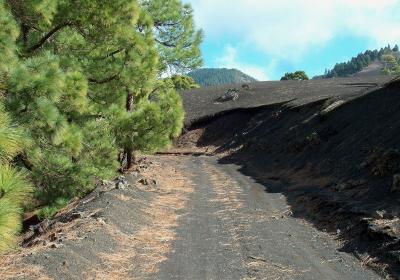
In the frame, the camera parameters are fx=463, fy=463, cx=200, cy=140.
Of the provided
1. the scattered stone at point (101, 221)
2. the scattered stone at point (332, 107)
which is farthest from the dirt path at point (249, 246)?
the scattered stone at point (332, 107)

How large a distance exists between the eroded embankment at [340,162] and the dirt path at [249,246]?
22.7 inches

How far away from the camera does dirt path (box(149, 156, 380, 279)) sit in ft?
25.3

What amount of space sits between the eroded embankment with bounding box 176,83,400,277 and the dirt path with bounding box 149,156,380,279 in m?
0.58

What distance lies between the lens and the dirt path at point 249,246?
25.3ft

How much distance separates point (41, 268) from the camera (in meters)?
6.80

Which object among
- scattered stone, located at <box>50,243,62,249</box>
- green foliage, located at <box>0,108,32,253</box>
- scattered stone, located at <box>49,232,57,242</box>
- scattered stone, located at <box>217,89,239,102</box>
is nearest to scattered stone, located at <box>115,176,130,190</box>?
scattered stone, located at <box>49,232,57,242</box>

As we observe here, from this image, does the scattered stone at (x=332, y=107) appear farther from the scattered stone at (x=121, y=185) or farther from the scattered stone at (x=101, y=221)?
the scattered stone at (x=101, y=221)

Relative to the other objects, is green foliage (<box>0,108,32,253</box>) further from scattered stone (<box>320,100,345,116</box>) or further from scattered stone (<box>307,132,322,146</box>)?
scattered stone (<box>320,100,345,116</box>)

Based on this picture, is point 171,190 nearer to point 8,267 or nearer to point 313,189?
point 313,189

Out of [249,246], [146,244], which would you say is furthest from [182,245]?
[249,246]

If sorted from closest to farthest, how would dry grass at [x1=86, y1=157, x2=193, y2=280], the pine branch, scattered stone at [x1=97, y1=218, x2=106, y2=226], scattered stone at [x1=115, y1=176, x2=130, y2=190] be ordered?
dry grass at [x1=86, y1=157, x2=193, y2=280] < scattered stone at [x1=97, y1=218, x2=106, y2=226] < the pine branch < scattered stone at [x1=115, y1=176, x2=130, y2=190]

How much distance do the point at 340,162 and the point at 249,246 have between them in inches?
388

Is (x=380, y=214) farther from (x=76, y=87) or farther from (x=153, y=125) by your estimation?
(x=153, y=125)

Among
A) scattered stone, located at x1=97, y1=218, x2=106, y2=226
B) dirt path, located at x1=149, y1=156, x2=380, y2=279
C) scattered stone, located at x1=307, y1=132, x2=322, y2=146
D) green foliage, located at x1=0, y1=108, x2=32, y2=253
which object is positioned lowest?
dirt path, located at x1=149, y1=156, x2=380, y2=279
